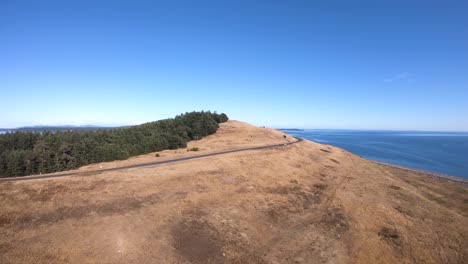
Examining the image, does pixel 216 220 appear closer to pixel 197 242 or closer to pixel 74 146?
pixel 197 242

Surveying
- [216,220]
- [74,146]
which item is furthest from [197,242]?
[74,146]

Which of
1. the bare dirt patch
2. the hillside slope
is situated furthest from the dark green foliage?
the bare dirt patch

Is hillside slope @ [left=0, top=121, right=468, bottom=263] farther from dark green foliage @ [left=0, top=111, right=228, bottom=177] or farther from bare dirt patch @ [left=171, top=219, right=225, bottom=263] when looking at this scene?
dark green foliage @ [left=0, top=111, right=228, bottom=177]

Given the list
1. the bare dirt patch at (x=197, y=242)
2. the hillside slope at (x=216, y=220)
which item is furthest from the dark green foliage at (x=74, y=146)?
the bare dirt patch at (x=197, y=242)

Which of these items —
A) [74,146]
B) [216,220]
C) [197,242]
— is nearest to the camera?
[197,242]

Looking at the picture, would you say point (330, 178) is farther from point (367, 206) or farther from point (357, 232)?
point (357, 232)

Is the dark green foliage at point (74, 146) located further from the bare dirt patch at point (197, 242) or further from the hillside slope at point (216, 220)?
the bare dirt patch at point (197, 242)

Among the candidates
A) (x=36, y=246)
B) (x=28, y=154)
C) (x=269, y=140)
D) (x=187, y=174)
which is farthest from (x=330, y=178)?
(x=28, y=154)
